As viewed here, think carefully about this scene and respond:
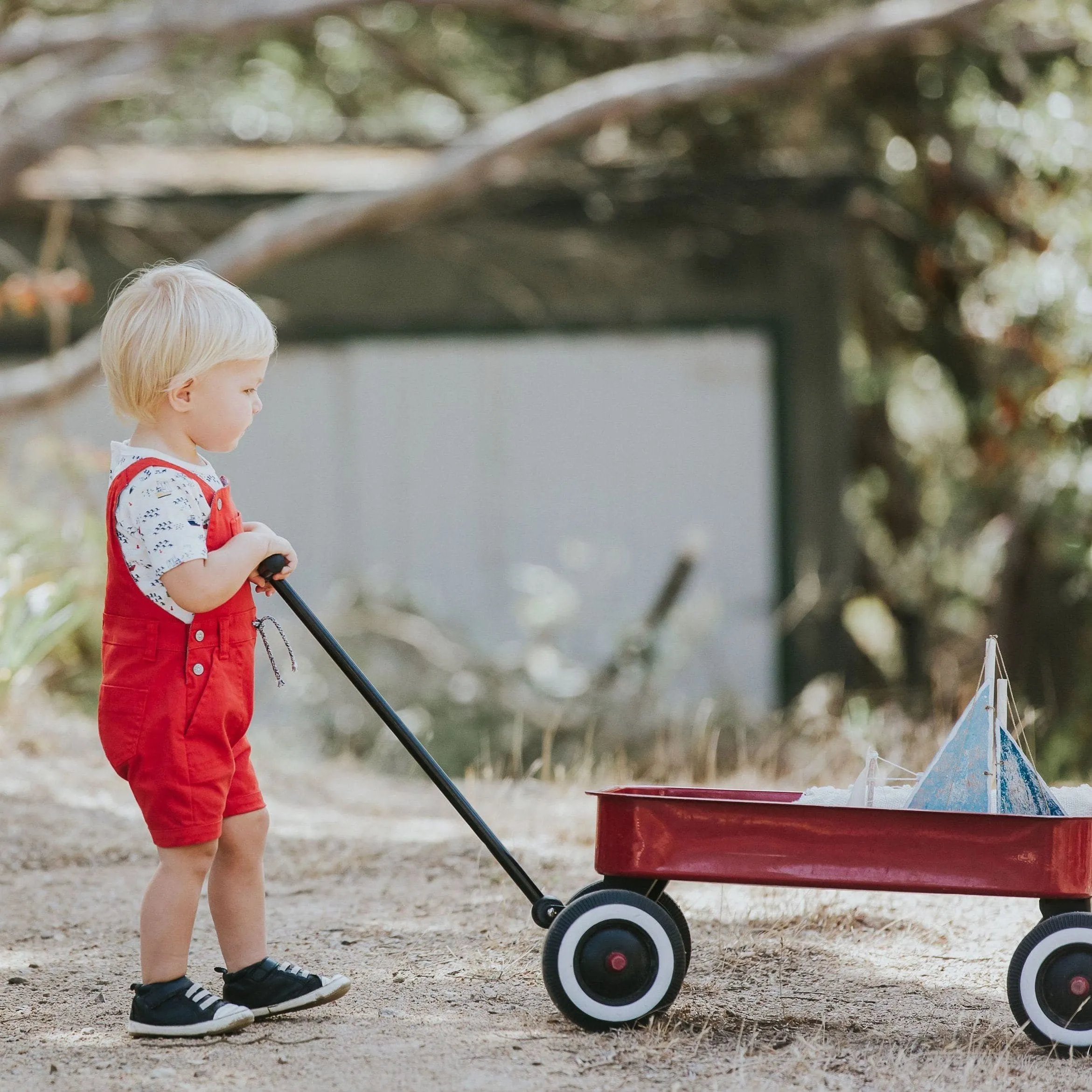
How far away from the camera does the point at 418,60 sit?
32.6 ft

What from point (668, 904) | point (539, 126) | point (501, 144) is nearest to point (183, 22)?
point (501, 144)

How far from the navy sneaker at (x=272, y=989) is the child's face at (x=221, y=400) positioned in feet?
3.33

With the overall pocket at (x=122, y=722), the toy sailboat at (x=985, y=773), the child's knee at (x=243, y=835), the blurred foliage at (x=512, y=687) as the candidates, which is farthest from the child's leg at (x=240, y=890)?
the blurred foliage at (x=512, y=687)

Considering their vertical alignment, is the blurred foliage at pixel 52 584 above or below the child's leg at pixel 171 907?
above

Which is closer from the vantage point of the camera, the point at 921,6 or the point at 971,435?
the point at 921,6

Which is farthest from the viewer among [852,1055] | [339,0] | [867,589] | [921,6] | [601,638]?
[867,589]

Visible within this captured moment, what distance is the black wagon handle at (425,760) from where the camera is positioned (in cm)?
263

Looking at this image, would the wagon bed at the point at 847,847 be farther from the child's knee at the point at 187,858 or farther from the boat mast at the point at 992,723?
the child's knee at the point at 187,858

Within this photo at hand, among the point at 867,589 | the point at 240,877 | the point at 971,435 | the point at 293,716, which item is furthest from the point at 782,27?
the point at 240,877

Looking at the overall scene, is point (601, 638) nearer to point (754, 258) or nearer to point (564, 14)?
point (754, 258)

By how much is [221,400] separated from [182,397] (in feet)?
0.22

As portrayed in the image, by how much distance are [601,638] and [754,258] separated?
2387mm

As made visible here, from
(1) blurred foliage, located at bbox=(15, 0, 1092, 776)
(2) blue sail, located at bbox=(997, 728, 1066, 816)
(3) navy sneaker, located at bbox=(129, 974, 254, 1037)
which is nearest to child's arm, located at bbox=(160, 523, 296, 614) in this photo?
(3) navy sneaker, located at bbox=(129, 974, 254, 1037)

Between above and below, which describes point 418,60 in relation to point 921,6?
above
